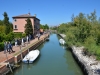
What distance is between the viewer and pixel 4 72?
565 inches

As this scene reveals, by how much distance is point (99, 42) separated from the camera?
2191 cm

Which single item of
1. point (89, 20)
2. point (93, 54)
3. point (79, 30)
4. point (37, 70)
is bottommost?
point (37, 70)

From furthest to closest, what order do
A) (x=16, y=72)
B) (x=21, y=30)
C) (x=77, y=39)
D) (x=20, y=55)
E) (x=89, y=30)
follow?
(x=21, y=30) < (x=77, y=39) < (x=89, y=30) < (x=20, y=55) < (x=16, y=72)

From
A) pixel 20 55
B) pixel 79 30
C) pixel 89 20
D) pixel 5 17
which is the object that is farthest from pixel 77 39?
pixel 5 17

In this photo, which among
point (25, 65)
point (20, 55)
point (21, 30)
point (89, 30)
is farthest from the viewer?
point (21, 30)

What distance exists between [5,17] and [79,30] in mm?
46637

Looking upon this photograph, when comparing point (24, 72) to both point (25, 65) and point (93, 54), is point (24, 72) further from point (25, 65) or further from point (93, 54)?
point (93, 54)

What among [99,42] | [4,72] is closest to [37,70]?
[4,72]

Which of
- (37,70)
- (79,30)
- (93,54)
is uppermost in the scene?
(79,30)

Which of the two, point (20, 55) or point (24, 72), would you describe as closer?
point (24, 72)

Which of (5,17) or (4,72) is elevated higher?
(5,17)

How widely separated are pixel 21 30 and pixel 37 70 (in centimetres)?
3597

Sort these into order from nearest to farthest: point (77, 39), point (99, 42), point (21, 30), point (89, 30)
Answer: point (99, 42), point (89, 30), point (77, 39), point (21, 30)

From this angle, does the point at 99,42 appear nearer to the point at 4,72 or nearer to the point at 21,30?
the point at 4,72
